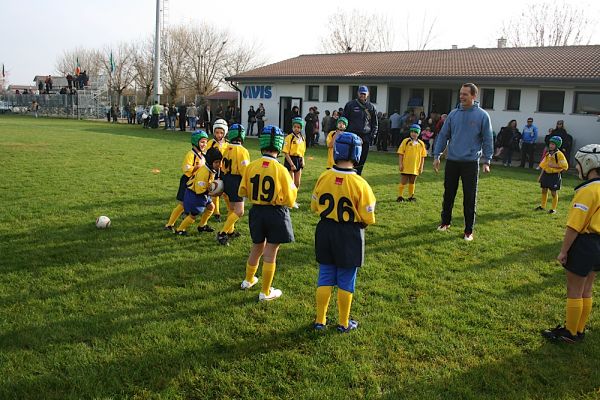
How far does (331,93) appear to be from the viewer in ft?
90.2

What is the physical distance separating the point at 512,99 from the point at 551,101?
163 centimetres

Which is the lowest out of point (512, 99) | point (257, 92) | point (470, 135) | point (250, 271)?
point (250, 271)

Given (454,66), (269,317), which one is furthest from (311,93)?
(269,317)

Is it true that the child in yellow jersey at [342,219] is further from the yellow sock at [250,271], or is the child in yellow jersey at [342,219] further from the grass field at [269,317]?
the yellow sock at [250,271]

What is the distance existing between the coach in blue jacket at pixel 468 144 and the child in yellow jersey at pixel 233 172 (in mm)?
3037

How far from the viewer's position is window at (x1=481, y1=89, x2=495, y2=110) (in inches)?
887

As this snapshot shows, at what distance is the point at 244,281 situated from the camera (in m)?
5.23

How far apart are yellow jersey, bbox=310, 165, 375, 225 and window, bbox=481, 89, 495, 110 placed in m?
20.4

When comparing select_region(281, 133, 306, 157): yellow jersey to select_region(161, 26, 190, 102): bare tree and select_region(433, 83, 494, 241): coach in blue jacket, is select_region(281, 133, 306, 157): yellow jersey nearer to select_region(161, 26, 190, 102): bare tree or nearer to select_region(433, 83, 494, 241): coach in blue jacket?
select_region(433, 83, 494, 241): coach in blue jacket

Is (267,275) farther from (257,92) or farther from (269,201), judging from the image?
(257,92)

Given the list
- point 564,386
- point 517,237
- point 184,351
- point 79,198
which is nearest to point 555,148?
point 517,237

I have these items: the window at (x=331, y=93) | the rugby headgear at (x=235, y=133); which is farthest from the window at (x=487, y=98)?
the rugby headgear at (x=235, y=133)

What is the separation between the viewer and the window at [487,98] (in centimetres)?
2253

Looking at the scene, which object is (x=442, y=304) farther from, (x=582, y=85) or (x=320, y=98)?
(x=320, y=98)
